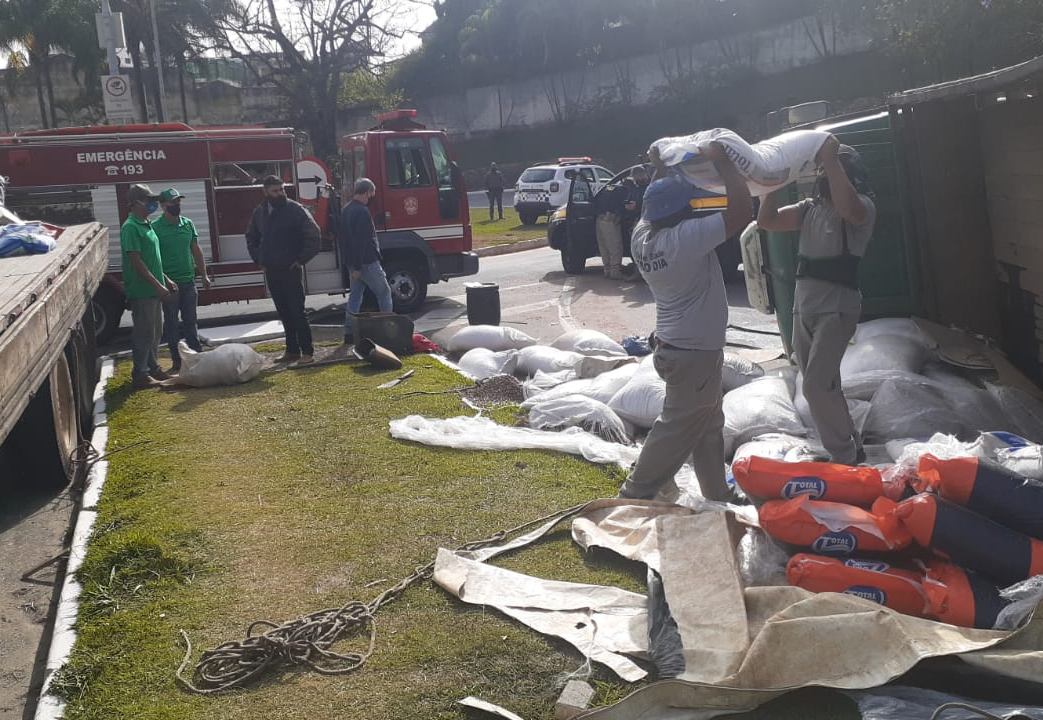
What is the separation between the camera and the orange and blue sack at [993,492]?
13.1 feet

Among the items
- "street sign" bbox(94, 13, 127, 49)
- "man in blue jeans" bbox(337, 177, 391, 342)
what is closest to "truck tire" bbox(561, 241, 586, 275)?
"man in blue jeans" bbox(337, 177, 391, 342)

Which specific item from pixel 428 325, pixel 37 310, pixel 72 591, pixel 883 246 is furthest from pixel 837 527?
pixel 428 325

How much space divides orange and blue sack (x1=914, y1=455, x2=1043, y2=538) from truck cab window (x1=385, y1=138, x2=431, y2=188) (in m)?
10.8

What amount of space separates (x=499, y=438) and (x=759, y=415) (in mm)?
1703

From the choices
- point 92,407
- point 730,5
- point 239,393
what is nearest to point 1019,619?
point 239,393

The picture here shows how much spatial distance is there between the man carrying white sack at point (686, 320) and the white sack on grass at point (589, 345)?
4.13m

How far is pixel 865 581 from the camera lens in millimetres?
3943

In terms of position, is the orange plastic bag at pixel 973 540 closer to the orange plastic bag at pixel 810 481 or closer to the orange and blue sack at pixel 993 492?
the orange and blue sack at pixel 993 492

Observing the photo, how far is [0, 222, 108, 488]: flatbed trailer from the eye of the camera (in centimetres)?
548

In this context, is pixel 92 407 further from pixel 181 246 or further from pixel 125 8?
pixel 125 8

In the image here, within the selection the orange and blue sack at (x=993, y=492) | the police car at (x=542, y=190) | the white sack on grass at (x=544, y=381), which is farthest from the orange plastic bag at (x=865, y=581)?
the police car at (x=542, y=190)

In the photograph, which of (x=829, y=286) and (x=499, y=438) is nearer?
(x=829, y=286)

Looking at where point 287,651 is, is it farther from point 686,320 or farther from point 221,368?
point 221,368

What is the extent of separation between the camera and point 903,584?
393 centimetres
